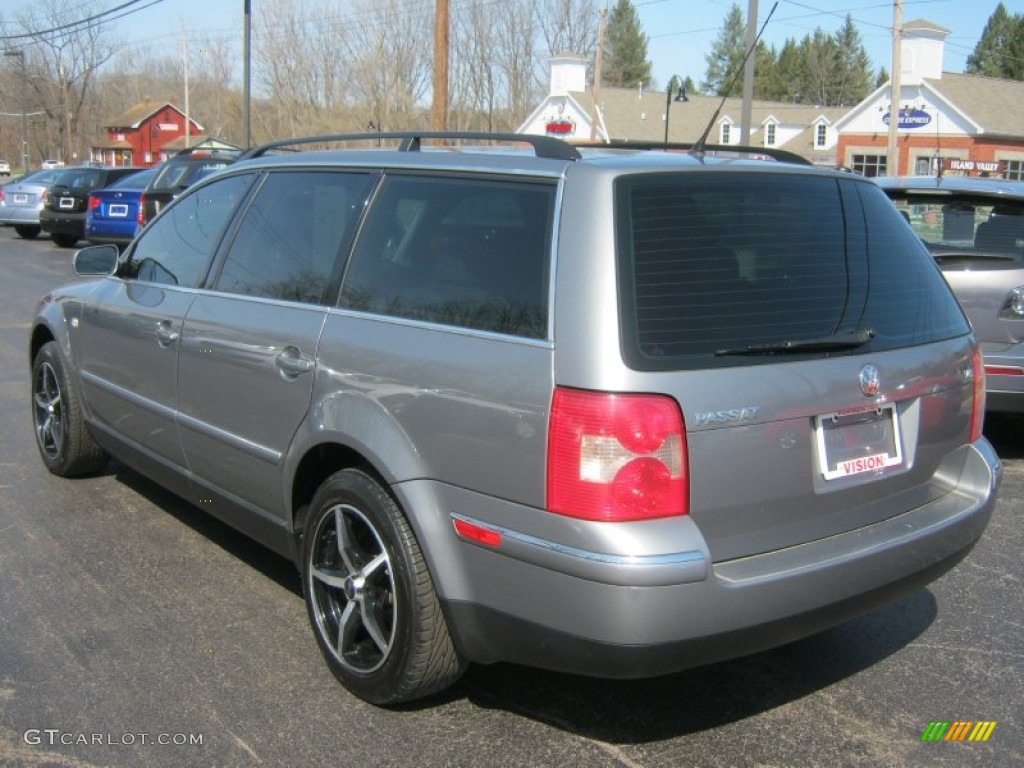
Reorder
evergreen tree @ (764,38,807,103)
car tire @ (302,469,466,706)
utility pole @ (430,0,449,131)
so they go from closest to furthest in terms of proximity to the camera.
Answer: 1. car tire @ (302,469,466,706)
2. utility pole @ (430,0,449,131)
3. evergreen tree @ (764,38,807,103)

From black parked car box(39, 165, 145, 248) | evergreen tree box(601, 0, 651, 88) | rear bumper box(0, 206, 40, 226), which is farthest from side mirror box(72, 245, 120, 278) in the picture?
evergreen tree box(601, 0, 651, 88)

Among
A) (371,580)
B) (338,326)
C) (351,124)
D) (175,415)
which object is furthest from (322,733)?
(351,124)

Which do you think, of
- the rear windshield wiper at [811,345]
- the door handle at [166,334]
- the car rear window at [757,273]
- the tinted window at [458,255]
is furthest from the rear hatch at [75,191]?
the rear windshield wiper at [811,345]

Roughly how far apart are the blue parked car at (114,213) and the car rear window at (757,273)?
1660 centimetres

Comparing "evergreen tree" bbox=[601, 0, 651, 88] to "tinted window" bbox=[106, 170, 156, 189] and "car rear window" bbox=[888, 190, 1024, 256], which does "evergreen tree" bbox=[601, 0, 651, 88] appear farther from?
"car rear window" bbox=[888, 190, 1024, 256]

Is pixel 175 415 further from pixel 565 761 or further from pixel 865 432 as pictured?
pixel 865 432

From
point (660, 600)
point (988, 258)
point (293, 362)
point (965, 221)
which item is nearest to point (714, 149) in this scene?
point (293, 362)

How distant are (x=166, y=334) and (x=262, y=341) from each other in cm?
85

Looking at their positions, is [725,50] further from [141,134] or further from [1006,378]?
[1006,378]

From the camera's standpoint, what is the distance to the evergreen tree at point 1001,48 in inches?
3307

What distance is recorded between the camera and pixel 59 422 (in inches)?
221

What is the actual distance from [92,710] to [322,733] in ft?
2.46

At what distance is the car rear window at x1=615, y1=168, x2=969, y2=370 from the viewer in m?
2.74

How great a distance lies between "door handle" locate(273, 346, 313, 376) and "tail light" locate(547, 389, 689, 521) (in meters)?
1.16
